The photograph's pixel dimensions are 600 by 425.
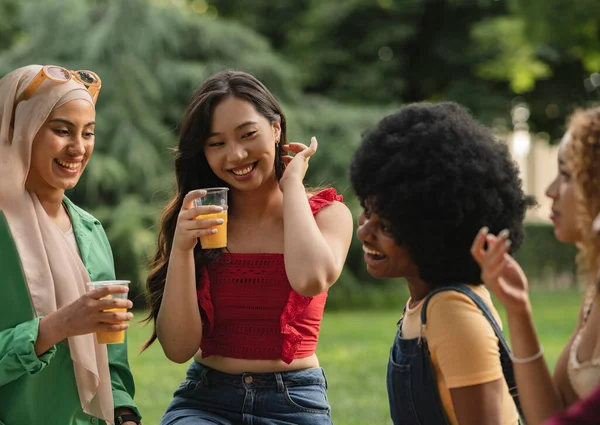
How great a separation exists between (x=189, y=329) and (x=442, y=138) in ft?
4.36

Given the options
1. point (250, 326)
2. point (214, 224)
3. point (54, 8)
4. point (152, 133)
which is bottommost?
point (250, 326)

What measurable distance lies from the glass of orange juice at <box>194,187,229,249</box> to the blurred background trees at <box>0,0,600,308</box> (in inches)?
366

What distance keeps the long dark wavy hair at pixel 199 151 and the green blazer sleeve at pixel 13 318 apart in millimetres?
530

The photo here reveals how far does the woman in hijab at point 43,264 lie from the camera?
3.43 meters

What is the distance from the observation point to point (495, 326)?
9.52ft

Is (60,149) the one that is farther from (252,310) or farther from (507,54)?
(507,54)

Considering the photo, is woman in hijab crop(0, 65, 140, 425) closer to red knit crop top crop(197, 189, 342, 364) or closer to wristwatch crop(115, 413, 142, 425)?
wristwatch crop(115, 413, 142, 425)

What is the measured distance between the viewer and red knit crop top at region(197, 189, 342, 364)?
3691mm

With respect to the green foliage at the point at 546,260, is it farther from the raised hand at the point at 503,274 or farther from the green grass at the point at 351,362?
the raised hand at the point at 503,274

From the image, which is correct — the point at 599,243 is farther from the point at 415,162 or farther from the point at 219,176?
the point at 219,176

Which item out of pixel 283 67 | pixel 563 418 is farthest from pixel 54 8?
pixel 563 418

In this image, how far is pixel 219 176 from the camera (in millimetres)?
3809

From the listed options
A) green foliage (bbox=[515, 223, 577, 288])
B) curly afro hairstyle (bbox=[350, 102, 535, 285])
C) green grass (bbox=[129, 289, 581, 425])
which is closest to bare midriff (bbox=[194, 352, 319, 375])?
curly afro hairstyle (bbox=[350, 102, 535, 285])

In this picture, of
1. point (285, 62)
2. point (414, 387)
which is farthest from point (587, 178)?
point (285, 62)
